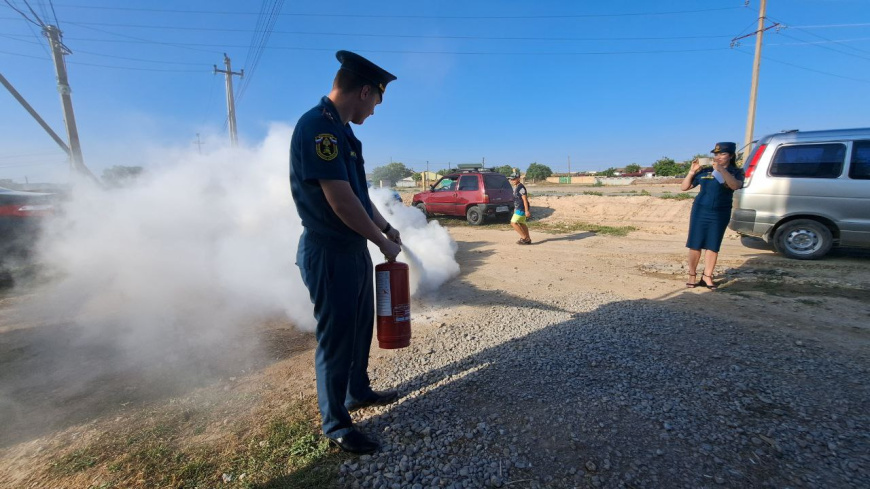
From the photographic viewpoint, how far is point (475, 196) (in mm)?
12445

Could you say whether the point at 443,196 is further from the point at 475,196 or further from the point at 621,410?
the point at 621,410

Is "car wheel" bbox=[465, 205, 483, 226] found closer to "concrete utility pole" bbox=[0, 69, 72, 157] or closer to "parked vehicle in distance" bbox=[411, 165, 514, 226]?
"parked vehicle in distance" bbox=[411, 165, 514, 226]

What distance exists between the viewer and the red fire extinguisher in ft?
7.64

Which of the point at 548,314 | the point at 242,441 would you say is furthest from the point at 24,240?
→ the point at 548,314

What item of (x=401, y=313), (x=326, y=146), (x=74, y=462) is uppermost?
(x=326, y=146)

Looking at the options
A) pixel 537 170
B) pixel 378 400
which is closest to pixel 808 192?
pixel 378 400

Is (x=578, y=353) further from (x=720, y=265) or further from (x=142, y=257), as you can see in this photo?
(x=142, y=257)

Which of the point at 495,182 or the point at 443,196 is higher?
the point at 495,182

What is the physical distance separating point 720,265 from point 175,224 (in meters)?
8.49

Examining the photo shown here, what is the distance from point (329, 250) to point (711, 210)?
5040 millimetres

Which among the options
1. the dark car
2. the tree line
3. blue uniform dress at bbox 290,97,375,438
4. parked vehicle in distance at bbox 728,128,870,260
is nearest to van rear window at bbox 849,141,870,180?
parked vehicle in distance at bbox 728,128,870,260

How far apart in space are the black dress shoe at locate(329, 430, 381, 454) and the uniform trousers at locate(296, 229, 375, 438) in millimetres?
28

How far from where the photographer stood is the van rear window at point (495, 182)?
12.3m

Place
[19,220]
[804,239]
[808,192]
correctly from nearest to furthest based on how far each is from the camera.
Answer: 1. [19,220]
2. [808,192]
3. [804,239]
